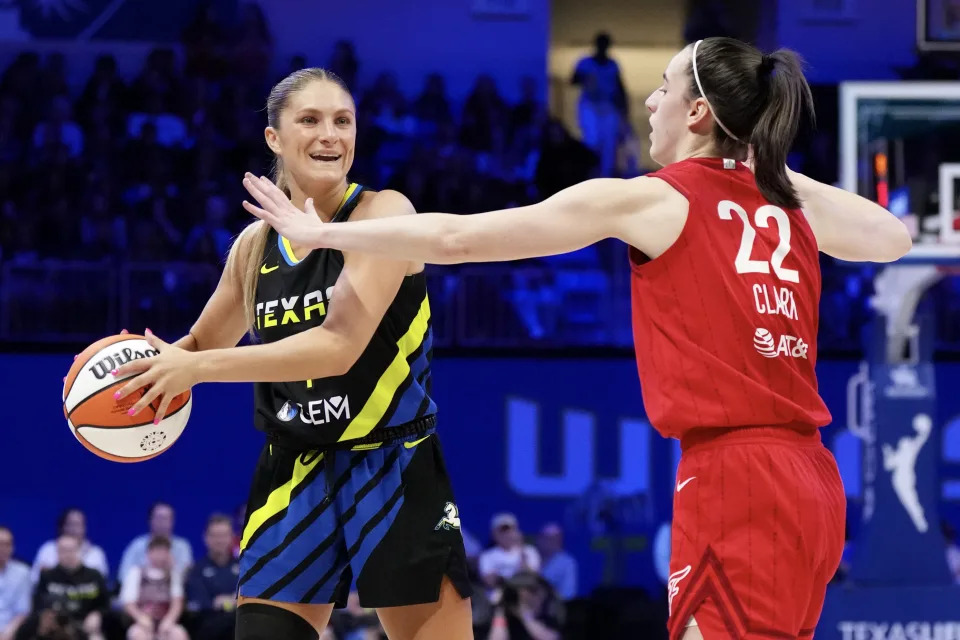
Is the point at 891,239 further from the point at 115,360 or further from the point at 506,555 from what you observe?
the point at 506,555

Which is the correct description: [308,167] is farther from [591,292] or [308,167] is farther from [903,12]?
[903,12]

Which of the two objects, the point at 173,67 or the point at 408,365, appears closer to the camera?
the point at 408,365

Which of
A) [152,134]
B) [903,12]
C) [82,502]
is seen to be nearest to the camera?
[82,502]

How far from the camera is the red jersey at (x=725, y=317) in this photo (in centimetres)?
275

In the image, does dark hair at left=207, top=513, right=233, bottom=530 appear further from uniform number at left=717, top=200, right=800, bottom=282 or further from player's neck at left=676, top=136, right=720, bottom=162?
uniform number at left=717, top=200, right=800, bottom=282

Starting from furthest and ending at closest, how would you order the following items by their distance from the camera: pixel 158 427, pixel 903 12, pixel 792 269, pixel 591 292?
1. pixel 903 12
2. pixel 591 292
3. pixel 158 427
4. pixel 792 269

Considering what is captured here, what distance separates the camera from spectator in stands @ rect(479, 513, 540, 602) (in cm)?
953

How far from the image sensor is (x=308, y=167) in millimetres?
3625

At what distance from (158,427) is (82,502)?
7.10 meters

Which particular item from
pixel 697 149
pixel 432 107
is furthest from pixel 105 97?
pixel 697 149

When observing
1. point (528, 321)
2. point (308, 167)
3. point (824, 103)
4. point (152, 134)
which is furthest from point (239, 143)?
point (308, 167)

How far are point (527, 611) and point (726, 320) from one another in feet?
22.4

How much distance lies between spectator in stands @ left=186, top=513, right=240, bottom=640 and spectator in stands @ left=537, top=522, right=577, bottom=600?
93.5 inches

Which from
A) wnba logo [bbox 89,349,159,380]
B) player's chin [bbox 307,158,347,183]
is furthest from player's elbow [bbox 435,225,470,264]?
wnba logo [bbox 89,349,159,380]
